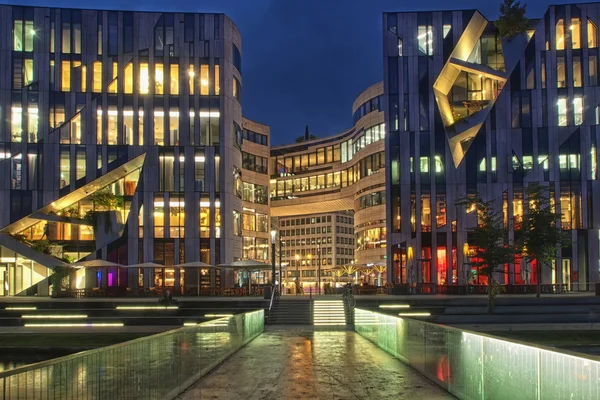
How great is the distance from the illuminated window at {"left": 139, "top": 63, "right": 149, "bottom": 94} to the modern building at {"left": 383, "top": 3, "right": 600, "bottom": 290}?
22.7 m

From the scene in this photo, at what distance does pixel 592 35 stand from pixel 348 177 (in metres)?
40.6

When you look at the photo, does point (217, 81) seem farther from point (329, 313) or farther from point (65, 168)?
point (329, 313)

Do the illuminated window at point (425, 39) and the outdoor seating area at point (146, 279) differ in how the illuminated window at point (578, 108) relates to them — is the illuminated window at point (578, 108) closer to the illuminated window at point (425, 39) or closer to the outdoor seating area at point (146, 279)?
the illuminated window at point (425, 39)

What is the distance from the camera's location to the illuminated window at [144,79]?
6106cm

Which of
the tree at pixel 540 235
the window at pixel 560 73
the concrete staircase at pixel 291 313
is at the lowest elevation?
the concrete staircase at pixel 291 313

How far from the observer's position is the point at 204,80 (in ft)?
204

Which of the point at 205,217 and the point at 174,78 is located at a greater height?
the point at 174,78

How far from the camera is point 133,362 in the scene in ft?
34.5

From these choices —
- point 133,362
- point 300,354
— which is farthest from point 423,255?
point 133,362

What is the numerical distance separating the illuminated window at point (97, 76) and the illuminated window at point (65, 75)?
2162 millimetres

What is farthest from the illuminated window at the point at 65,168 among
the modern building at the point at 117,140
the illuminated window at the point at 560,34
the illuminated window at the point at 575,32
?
the illuminated window at the point at 575,32

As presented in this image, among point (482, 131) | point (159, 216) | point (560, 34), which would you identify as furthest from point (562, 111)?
point (159, 216)

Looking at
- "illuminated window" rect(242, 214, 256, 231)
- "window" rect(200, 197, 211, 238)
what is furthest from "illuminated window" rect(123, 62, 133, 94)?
"illuminated window" rect(242, 214, 256, 231)

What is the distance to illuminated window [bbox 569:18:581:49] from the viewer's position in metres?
56.9
